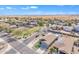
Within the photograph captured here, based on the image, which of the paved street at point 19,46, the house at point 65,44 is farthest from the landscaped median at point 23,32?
the house at point 65,44

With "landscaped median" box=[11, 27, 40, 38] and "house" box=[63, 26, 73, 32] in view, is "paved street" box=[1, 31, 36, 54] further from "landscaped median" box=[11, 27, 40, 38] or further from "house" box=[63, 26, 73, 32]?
"house" box=[63, 26, 73, 32]

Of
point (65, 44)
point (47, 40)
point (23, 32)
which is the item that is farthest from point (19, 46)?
point (65, 44)

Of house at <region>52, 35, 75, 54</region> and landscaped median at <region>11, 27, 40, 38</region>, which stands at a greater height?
landscaped median at <region>11, 27, 40, 38</region>

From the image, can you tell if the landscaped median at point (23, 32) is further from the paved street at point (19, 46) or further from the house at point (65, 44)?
the house at point (65, 44)

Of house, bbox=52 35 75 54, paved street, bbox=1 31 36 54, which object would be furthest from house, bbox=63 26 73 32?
paved street, bbox=1 31 36 54

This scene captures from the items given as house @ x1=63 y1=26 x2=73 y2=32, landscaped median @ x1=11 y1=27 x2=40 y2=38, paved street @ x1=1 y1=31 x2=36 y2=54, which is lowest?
paved street @ x1=1 y1=31 x2=36 y2=54

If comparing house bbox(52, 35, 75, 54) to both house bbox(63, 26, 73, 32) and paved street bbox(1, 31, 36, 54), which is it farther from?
paved street bbox(1, 31, 36, 54)
